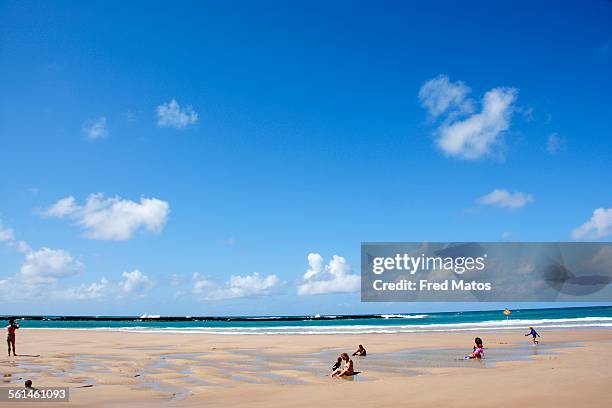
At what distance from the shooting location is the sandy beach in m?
13.9

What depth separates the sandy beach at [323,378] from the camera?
13.9 m

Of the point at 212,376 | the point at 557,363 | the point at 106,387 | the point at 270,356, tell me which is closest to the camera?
the point at 106,387

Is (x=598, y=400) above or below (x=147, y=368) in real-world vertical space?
above

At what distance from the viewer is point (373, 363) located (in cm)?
2420

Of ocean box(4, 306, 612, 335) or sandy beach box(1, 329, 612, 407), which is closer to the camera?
sandy beach box(1, 329, 612, 407)

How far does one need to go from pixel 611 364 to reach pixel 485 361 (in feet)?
17.2

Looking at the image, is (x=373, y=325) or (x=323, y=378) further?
(x=373, y=325)

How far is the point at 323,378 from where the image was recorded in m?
19.2

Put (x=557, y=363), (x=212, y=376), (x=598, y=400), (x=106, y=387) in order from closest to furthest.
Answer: (x=598, y=400), (x=106, y=387), (x=212, y=376), (x=557, y=363)

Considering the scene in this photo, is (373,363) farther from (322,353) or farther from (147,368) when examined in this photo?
(147,368)

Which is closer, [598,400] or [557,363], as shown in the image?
[598,400]

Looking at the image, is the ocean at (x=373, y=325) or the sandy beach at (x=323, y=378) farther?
the ocean at (x=373, y=325)

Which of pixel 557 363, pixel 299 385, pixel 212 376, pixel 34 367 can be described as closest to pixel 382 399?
pixel 299 385

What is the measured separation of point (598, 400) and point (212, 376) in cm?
1382
